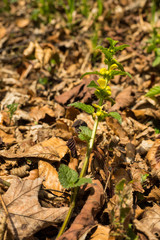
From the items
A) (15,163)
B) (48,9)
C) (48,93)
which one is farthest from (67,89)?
(48,9)

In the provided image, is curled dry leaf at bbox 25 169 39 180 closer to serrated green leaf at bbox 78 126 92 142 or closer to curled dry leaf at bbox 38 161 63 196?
curled dry leaf at bbox 38 161 63 196

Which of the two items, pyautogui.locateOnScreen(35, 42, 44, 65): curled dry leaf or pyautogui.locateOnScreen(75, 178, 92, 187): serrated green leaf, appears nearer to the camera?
pyautogui.locateOnScreen(75, 178, 92, 187): serrated green leaf

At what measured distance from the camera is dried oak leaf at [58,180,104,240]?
4.82 feet

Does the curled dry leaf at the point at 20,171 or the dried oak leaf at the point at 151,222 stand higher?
the curled dry leaf at the point at 20,171

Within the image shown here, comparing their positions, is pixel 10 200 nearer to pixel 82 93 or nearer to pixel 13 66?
pixel 82 93

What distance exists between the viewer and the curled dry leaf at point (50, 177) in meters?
1.83

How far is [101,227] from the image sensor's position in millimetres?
1577

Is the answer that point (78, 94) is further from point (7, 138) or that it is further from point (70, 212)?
point (70, 212)

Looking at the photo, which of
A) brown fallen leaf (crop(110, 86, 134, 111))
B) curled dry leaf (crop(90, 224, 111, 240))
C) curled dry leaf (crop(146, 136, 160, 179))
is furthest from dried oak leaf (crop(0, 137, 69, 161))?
brown fallen leaf (crop(110, 86, 134, 111))

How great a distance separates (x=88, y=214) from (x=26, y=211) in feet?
1.53

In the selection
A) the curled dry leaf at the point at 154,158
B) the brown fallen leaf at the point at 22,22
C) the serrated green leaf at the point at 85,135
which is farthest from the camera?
the brown fallen leaf at the point at 22,22

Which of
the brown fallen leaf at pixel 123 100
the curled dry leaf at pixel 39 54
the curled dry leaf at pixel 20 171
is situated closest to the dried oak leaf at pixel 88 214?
the curled dry leaf at pixel 20 171

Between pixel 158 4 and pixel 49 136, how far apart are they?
4.05 metres

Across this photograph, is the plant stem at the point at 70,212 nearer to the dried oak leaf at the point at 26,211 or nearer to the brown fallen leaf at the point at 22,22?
the dried oak leaf at the point at 26,211
